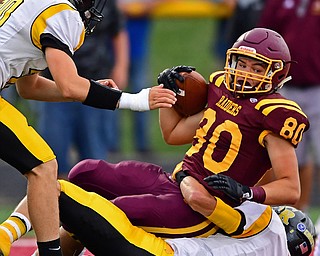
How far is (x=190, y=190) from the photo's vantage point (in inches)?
193

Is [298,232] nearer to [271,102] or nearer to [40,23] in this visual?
[271,102]

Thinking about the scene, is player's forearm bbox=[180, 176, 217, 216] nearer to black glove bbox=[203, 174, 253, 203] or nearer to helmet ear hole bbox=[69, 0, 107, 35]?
black glove bbox=[203, 174, 253, 203]

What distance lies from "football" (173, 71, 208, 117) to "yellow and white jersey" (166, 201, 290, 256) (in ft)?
1.65

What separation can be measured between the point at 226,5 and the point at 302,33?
542 centimetres

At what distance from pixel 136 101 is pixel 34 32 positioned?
524 mm

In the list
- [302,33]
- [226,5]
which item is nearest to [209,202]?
[302,33]

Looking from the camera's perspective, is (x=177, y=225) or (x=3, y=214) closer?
(x=177, y=225)

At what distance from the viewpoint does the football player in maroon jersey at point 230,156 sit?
4859 mm

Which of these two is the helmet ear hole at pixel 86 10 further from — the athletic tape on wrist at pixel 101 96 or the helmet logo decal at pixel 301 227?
the helmet logo decal at pixel 301 227

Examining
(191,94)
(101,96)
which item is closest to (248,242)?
(191,94)

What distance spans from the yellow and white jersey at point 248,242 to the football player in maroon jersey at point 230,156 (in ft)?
0.23

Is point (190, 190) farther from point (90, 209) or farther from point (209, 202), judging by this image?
point (90, 209)

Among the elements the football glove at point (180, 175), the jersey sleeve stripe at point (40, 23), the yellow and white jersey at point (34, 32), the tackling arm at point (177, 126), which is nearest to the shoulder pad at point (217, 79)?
the tackling arm at point (177, 126)

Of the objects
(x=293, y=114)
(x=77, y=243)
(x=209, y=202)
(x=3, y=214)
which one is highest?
(x=293, y=114)
